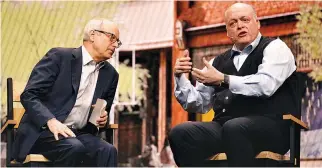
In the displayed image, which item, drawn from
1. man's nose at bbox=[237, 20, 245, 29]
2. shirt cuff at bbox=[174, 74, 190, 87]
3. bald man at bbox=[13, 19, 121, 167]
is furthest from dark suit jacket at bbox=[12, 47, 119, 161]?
man's nose at bbox=[237, 20, 245, 29]

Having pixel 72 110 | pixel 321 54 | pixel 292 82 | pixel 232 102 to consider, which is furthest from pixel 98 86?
pixel 321 54

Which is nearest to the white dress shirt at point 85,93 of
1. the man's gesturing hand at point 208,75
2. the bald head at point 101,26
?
the bald head at point 101,26

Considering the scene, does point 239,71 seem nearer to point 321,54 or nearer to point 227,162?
point 227,162

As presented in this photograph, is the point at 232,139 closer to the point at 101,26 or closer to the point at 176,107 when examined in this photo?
the point at 101,26

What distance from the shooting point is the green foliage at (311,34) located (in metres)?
7.09

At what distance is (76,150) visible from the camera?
396 centimetres

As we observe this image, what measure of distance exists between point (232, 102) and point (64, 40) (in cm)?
521

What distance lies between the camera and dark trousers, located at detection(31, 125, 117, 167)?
3.98 m

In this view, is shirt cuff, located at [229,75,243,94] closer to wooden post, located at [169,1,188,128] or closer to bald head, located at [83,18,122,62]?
bald head, located at [83,18,122,62]

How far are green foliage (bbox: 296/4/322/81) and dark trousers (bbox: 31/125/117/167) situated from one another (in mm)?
3441

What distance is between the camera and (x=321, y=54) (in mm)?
7086

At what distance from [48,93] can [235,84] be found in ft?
3.29

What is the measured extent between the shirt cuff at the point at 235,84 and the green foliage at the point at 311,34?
10.7 feet

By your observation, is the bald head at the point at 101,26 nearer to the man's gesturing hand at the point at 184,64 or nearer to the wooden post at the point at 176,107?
the man's gesturing hand at the point at 184,64
